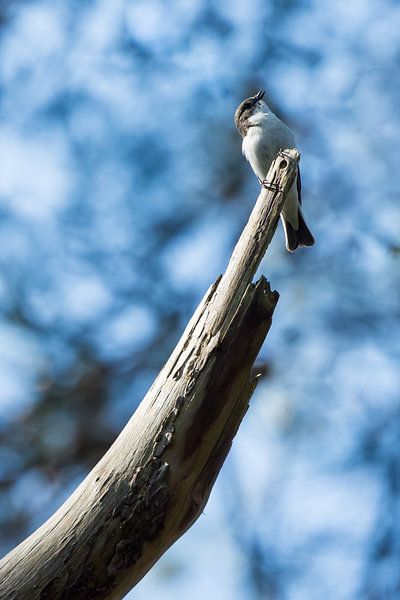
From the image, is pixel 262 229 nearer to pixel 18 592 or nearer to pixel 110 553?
pixel 110 553

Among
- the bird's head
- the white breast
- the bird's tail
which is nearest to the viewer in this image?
the bird's tail

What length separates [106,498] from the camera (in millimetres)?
2268

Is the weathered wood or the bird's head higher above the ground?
the bird's head

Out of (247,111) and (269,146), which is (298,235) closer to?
(269,146)

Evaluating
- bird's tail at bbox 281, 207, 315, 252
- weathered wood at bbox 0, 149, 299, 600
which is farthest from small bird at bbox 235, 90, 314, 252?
weathered wood at bbox 0, 149, 299, 600

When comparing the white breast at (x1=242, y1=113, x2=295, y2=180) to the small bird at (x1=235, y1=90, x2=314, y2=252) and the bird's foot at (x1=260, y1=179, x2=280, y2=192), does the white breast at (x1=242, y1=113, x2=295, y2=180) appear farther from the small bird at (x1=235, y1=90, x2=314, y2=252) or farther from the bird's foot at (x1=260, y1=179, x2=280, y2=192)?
the bird's foot at (x1=260, y1=179, x2=280, y2=192)

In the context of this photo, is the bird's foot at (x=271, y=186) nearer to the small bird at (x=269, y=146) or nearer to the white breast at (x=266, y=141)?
the small bird at (x=269, y=146)

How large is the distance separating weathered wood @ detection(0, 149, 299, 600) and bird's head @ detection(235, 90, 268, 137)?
12.2 ft

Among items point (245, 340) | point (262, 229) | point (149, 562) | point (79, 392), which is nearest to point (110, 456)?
point (149, 562)

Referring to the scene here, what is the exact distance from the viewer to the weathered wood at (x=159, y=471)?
219 cm

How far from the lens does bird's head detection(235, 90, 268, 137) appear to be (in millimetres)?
6113

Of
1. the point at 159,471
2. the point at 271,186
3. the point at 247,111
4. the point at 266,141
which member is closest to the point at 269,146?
the point at 266,141

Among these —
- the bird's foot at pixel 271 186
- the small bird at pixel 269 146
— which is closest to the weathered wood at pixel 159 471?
the bird's foot at pixel 271 186

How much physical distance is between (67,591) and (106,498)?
0.26 metres
